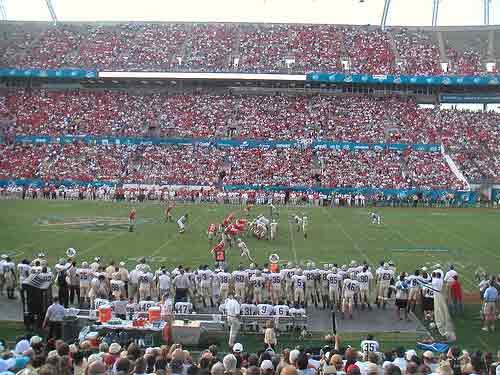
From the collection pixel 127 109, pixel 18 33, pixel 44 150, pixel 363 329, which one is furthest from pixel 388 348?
pixel 18 33

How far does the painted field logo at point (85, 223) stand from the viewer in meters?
25.4

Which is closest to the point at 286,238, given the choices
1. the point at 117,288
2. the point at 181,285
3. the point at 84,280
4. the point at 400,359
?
the point at 181,285

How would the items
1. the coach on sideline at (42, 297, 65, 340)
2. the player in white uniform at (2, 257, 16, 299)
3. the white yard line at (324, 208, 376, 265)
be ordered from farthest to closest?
the white yard line at (324, 208, 376, 265) < the player in white uniform at (2, 257, 16, 299) < the coach on sideline at (42, 297, 65, 340)

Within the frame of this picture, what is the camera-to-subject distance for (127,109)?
51469 millimetres

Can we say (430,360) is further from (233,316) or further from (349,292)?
(349,292)

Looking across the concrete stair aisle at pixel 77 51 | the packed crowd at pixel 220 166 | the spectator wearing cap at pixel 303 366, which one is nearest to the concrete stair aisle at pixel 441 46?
the packed crowd at pixel 220 166

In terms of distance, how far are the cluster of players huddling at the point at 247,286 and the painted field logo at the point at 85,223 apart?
11514 mm

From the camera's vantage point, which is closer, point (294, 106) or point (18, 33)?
point (294, 106)

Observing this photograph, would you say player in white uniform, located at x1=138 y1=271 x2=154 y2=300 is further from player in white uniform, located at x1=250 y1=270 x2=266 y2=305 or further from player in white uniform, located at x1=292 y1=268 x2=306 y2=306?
player in white uniform, located at x1=292 y1=268 x2=306 y2=306

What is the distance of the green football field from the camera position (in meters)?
19.2

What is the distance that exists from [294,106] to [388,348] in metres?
42.0

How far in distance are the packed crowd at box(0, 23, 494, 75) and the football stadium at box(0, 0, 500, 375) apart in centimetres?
24

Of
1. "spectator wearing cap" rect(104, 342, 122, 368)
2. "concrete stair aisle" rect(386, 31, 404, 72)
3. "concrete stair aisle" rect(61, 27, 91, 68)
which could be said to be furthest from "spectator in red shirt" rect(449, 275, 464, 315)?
"concrete stair aisle" rect(61, 27, 91, 68)

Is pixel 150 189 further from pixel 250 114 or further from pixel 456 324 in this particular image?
pixel 456 324
